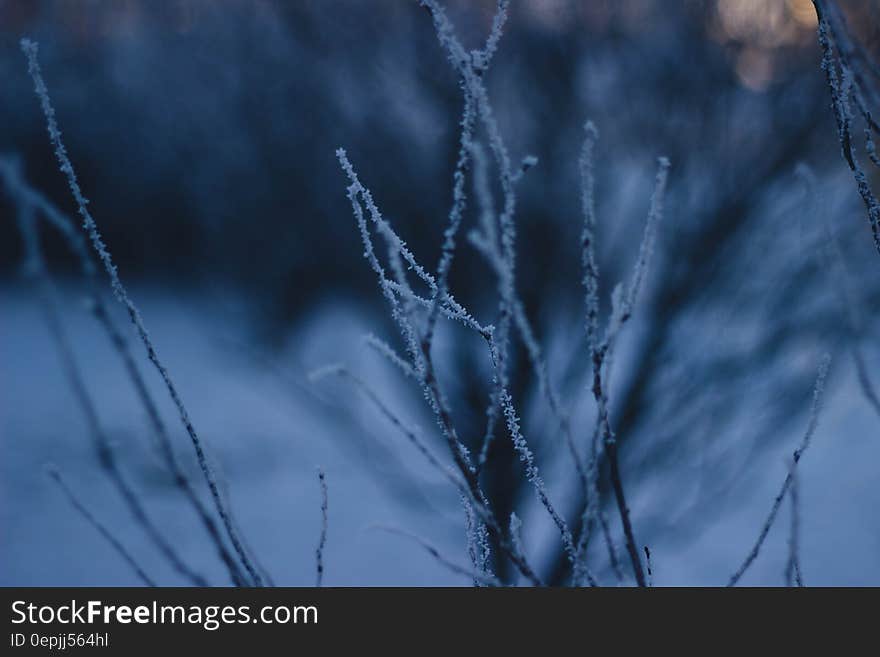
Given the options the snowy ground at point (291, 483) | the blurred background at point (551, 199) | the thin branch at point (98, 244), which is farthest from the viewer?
the snowy ground at point (291, 483)

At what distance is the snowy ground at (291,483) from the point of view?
382 cm

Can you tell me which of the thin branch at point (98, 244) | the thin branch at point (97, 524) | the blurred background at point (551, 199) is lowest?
the thin branch at point (97, 524)

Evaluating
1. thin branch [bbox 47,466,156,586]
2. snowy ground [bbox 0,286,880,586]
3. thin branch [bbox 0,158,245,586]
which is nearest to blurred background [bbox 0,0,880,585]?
snowy ground [bbox 0,286,880,586]

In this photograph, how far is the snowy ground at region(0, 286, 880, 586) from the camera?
3818mm

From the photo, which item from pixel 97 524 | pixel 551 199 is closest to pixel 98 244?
pixel 97 524

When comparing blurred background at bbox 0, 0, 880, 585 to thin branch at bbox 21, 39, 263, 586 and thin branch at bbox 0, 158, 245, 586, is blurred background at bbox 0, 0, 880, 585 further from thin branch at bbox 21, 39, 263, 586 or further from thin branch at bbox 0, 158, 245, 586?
thin branch at bbox 0, 158, 245, 586

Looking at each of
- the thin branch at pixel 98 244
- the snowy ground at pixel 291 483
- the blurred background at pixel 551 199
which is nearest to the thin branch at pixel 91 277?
the thin branch at pixel 98 244

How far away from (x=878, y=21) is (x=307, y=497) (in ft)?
19.6

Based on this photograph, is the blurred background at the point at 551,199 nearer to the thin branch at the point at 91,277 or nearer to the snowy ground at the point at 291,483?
the snowy ground at the point at 291,483

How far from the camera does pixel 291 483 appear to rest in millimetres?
6965

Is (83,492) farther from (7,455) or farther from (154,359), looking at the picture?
(154,359)

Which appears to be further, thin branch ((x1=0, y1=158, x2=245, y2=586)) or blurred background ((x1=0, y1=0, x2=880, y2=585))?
blurred background ((x1=0, y1=0, x2=880, y2=585))

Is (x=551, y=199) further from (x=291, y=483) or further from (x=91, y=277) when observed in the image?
(x=291, y=483)
